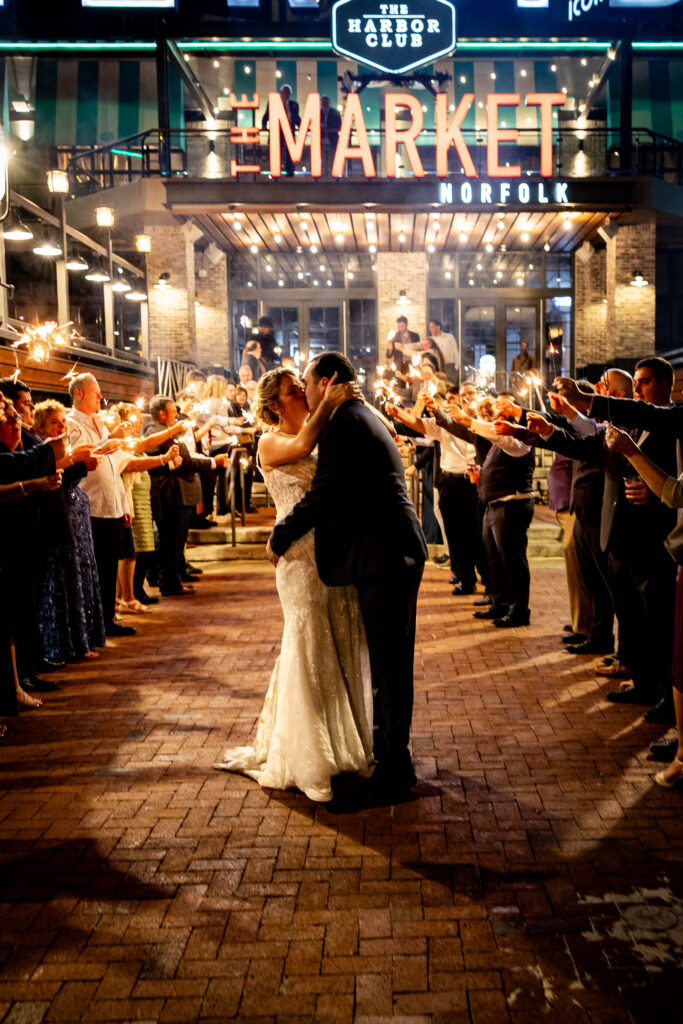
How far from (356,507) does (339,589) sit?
47 centimetres

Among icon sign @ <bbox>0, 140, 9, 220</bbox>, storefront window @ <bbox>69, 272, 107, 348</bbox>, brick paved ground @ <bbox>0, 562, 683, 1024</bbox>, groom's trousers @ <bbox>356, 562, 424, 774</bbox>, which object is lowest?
brick paved ground @ <bbox>0, 562, 683, 1024</bbox>

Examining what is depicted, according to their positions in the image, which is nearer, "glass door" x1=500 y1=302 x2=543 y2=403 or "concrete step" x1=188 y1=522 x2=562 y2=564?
"concrete step" x1=188 y1=522 x2=562 y2=564

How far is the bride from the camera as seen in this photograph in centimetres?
415

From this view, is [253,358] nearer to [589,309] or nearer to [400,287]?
[400,287]

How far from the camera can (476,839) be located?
370 cm

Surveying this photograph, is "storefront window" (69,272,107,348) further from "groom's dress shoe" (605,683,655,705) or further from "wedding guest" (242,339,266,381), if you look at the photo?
"groom's dress shoe" (605,683,655,705)

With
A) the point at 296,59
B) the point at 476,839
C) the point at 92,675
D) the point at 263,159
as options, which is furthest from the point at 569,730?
the point at 296,59

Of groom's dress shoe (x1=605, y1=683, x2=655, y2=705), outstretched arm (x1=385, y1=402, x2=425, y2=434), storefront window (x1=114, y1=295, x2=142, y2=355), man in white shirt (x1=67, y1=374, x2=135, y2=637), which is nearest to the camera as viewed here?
groom's dress shoe (x1=605, y1=683, x2=655, y2=705)

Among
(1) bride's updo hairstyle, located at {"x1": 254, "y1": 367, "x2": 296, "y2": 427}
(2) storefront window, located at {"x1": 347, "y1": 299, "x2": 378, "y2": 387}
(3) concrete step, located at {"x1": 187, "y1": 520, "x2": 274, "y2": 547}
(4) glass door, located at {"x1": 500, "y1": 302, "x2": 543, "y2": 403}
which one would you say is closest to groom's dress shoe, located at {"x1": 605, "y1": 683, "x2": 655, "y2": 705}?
(1) bride's updo hairstyle, located at {"x1": 254, "y1": 367, "x2": 296, "y2": 427}

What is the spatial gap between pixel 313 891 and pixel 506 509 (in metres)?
5.02

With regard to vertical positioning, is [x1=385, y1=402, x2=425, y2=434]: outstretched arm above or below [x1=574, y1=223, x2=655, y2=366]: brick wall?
below

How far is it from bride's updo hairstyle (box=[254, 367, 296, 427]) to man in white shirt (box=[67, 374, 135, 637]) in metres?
3.15

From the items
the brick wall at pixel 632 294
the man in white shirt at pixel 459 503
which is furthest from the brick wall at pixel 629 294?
the man in white shirt at pixel 459 503

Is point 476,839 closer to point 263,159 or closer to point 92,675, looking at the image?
point 92,675
